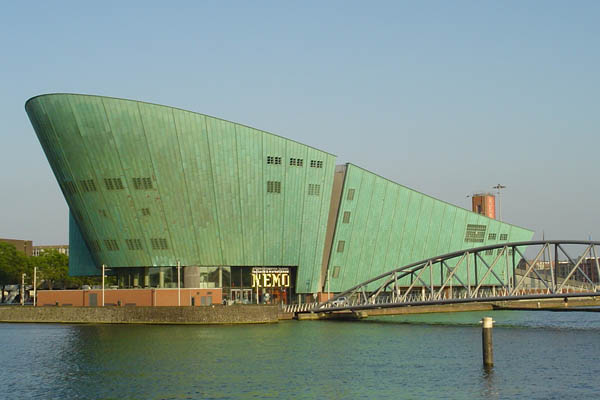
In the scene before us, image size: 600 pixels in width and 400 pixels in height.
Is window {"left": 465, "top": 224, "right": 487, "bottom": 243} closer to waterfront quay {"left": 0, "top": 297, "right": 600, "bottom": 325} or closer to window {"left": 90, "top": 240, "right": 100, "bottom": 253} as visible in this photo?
waterfront quay {"left": 0, "top": 297, "right": 600, "bottom": 325}

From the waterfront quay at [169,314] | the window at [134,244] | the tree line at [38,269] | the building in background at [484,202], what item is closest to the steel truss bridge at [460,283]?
the waterfront quay at [169,314]

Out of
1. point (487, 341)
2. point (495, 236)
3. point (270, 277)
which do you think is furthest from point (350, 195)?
point (487, 341)

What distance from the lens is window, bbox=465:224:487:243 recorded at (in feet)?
369

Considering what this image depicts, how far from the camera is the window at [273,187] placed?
92.4 meters

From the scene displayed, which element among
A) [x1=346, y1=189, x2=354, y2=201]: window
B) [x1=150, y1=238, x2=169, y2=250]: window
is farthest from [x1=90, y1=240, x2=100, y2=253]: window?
[x1=346, y1=189, x2=354, y2=201]: window

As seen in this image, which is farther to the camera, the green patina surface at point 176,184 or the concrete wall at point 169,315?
the green patina surface at point 176,184

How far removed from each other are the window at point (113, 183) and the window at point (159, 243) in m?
6.57

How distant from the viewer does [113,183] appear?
90.2m

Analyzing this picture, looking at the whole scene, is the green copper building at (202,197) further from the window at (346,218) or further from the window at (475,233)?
the window at (475,233)

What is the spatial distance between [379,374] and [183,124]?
148 ft

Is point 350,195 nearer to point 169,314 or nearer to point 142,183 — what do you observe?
point 142,183

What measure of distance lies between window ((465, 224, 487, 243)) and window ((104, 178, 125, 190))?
45.8 meters

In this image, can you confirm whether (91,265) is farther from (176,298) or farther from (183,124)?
(183,124)

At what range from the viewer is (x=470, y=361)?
5438cm
